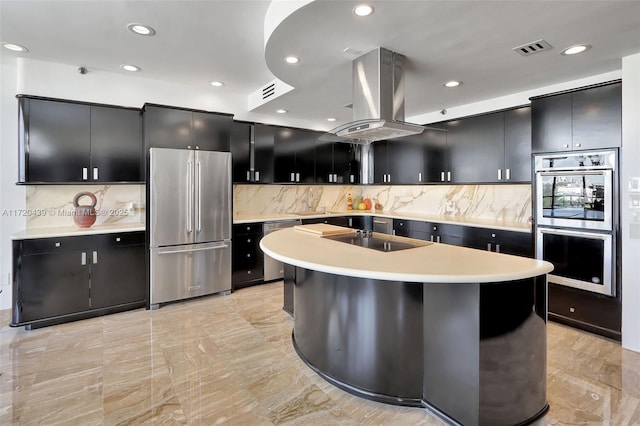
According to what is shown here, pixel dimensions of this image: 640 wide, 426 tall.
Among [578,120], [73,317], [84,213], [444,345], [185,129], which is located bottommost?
[73,317]

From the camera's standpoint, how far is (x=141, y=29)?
282cm

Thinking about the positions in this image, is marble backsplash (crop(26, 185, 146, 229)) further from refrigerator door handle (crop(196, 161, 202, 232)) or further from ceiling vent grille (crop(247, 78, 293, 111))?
ceiling vent grille (crop(247, 78, 293, 111))

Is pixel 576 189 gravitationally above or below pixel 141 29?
below

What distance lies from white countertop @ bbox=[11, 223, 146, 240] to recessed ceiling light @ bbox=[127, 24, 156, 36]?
81.7 inches

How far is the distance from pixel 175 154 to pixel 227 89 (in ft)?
4.41

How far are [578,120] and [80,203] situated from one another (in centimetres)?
560

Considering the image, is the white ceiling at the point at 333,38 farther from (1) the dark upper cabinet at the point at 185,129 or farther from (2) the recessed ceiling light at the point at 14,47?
(1) the dark upper cabinet at the point at 185,129

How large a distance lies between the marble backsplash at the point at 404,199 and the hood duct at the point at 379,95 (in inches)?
98.2

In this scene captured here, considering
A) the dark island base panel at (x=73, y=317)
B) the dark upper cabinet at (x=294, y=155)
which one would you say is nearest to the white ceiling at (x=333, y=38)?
the dark upper cabinet at (x=294, y=155)

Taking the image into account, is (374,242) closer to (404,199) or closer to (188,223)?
(188,223)

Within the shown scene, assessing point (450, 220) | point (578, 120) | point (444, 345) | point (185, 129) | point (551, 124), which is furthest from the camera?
point (450, 220)

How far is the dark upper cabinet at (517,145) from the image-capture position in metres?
3.94

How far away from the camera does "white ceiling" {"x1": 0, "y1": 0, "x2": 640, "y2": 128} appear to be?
85.8 inches

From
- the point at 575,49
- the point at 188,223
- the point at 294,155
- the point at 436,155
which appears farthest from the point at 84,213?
the point at 575,49
